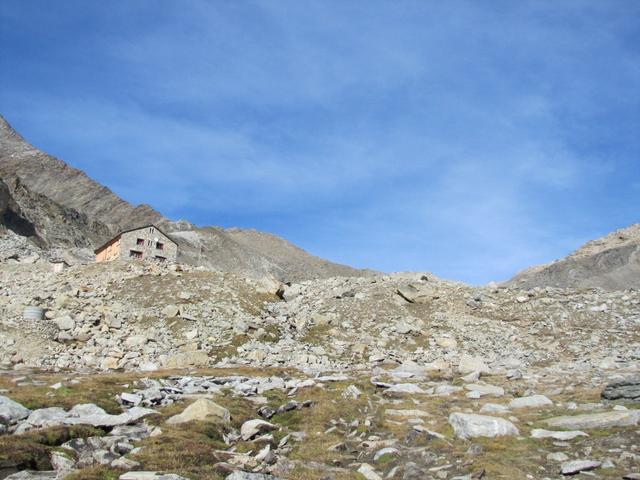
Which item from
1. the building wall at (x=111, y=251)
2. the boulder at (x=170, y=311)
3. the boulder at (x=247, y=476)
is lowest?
the boulder at (x=247, y=476)

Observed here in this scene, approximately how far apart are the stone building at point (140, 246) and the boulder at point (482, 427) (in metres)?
53.0

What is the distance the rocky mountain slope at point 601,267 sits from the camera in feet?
465

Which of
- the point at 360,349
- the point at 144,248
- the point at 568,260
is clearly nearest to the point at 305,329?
the point at 360,349

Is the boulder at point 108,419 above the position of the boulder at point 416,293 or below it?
below

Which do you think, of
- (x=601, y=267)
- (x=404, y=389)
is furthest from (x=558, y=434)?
(x=601, y=267)

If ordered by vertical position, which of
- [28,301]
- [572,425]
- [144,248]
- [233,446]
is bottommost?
[233,446]

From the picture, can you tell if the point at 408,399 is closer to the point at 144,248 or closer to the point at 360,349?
the point at 360,349

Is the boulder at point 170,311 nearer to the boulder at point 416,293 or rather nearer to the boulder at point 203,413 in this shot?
the boulder at point 416,293

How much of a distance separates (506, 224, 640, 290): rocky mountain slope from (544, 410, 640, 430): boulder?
122m

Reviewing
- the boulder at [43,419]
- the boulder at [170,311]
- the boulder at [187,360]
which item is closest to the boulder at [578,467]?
the boulder at [43,419]

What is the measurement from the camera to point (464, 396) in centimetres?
2292

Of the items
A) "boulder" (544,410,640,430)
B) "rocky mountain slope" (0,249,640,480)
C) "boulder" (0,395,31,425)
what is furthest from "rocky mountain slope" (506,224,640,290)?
"boulder" (0,395,31,425)

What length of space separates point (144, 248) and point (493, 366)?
154 ft

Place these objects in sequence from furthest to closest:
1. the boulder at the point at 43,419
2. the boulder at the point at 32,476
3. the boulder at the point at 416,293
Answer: the boulder at the point at 416,293
the boulder at the point at 43,419
the boulder at the point at 32,476
